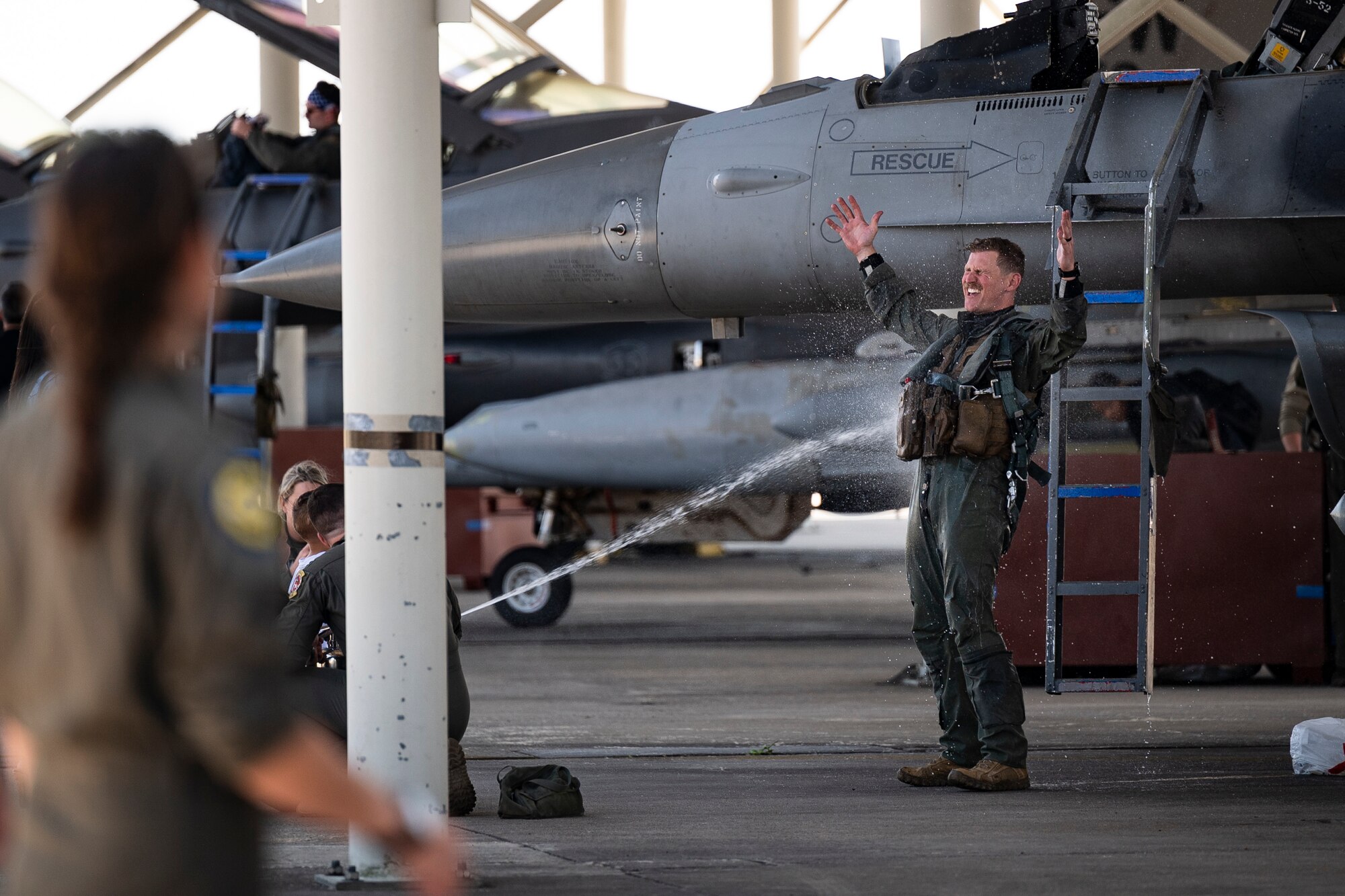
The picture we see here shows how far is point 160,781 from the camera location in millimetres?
1618

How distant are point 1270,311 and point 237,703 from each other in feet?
21.4

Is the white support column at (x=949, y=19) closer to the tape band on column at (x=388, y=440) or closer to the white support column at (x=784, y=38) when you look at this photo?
the tape band on column at (x=388, y=440)

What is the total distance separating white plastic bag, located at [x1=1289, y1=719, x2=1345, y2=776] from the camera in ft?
19.1

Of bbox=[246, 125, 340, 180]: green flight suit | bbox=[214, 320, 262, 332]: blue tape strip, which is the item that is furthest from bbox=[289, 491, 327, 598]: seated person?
bbox=[246, 125, 340, 180]: green flight suit

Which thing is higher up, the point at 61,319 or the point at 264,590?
the point at 61,319

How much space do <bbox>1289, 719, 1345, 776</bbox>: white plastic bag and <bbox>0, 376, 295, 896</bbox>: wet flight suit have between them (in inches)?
199

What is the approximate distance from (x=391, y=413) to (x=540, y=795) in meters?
1.57

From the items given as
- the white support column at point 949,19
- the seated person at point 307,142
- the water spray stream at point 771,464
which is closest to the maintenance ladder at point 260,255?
the seated person at point 307,142

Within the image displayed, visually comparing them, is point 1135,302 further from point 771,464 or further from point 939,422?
point 771,464

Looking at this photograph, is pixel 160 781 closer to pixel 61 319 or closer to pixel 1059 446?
pixel 61 319

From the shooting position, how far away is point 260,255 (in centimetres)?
1105

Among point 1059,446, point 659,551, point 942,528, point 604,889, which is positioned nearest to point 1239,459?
point 1059,446

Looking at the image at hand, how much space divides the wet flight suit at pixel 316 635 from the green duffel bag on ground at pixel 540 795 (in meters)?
0.25

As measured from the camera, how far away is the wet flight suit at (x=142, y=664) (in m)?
1.59
